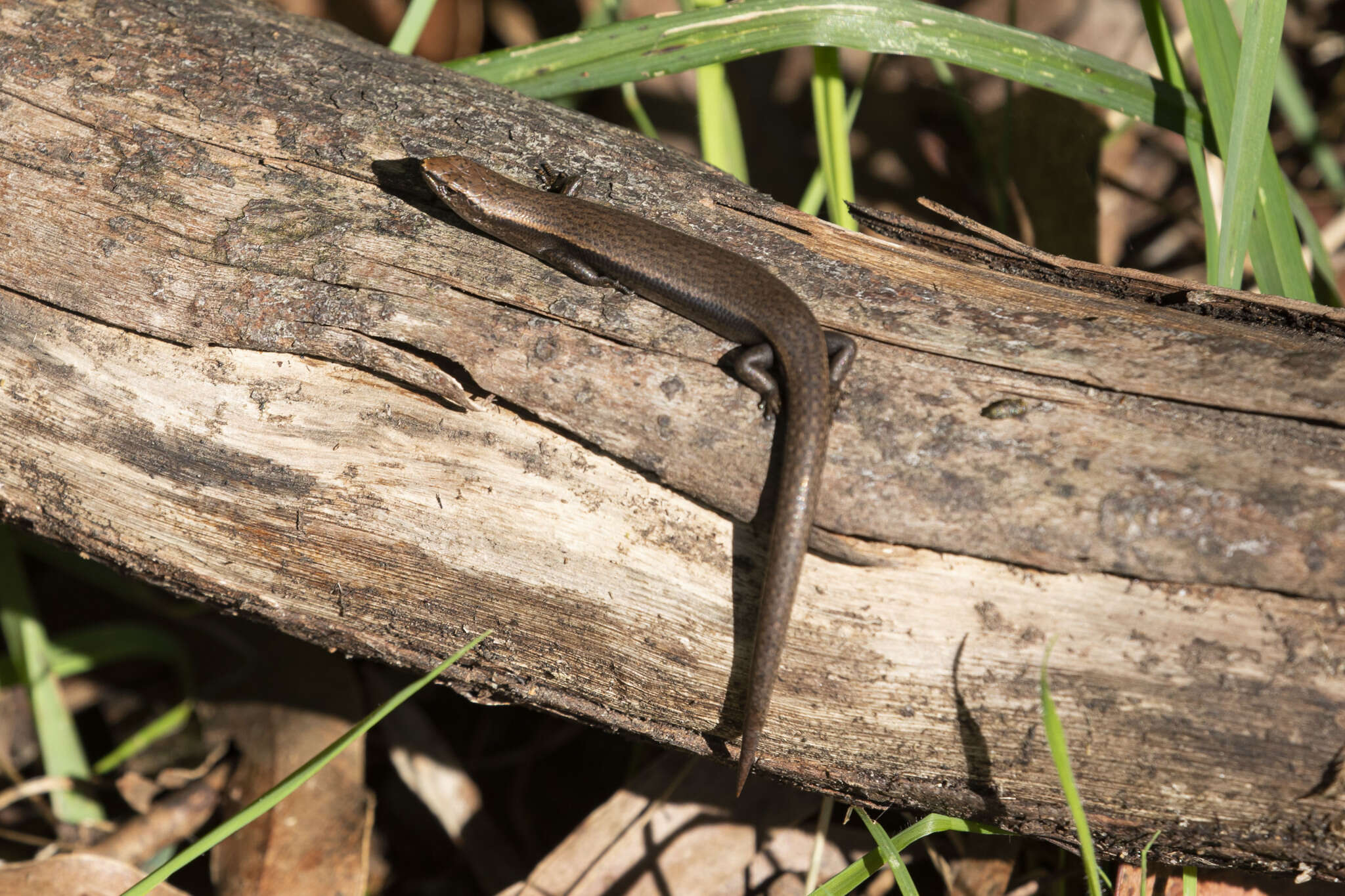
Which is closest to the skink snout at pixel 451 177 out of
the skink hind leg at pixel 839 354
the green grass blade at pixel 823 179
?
the skink hind leg at pixel 839 354

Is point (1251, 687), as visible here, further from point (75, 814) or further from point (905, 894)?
point (75, 814)

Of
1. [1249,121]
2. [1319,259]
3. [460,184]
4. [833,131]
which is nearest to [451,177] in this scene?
[460,184]

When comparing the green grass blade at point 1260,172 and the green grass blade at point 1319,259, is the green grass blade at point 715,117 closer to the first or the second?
the green grass blade at point 1260,172

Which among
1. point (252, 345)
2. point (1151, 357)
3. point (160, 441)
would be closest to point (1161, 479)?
point (1151, 357)

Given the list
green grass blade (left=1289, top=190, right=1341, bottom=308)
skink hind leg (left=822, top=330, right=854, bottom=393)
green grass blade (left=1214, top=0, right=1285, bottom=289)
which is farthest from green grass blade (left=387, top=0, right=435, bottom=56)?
green grass blade (left=1289, top=190, right=1341, bottom=308)

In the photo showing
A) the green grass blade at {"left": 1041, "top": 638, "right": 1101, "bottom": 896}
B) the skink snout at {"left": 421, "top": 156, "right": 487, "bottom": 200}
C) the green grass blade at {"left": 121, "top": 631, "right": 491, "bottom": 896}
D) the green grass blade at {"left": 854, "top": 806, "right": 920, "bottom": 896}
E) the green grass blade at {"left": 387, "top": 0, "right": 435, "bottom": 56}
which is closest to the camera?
the green grass blade at {"left": 1041, "top": 638, "right": 1101, "bottom": 896}

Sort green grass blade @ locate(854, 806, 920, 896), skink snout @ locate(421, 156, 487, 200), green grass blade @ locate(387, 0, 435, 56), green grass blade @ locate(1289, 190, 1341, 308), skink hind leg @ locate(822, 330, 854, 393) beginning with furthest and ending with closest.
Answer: green grass blade @ locate(387, 0, 435, 56)
green grass blade @ locate(1289, 190, 1341, 308)
skink snout @ locate(421, 156, 487, 200)
skink hind leg @ locate(822, 330, 854, 393)
green grass blade @ locate(854, 806, 920, 896)

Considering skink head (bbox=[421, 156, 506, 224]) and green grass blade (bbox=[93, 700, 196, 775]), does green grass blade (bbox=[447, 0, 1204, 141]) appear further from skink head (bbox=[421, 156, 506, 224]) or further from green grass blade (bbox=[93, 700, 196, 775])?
green grass blade (bbox=[93, 700, 196, 775])
